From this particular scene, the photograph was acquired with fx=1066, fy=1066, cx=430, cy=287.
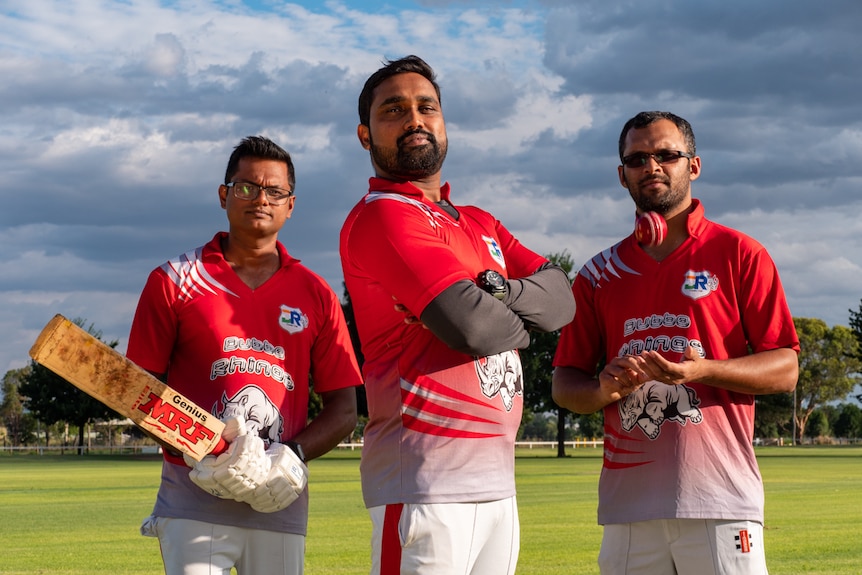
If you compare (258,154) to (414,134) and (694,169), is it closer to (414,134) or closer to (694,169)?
(414,134)

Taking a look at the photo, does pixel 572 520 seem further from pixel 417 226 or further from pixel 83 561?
pixel 417 226

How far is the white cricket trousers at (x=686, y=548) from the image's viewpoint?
194 inches

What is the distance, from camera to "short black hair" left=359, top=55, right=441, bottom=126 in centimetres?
450

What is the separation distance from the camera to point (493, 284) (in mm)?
4156

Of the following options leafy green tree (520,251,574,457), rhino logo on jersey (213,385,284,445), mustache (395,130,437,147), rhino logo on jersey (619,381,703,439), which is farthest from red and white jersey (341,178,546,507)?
leafy green tree (520,251,574,457)

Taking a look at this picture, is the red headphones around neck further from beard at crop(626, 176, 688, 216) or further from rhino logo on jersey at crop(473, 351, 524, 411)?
rhino logo on jersey at crop(473, 351, 524, 411)

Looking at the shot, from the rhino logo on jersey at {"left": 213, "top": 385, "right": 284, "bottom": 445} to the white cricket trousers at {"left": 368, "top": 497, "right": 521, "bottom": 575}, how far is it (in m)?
1.19

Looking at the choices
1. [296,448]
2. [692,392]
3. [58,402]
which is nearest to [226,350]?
[296,448]

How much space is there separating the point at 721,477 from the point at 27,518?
1782 centimetres

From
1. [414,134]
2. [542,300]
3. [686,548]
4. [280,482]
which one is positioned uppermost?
[414,134]

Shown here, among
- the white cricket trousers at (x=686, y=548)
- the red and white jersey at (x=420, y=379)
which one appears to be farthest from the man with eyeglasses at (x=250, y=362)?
the white cricket trousers at (x=686, y=548)

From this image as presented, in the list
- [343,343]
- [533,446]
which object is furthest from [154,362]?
[533,446]

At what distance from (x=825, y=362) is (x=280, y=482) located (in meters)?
126

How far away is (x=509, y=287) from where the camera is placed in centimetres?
423
